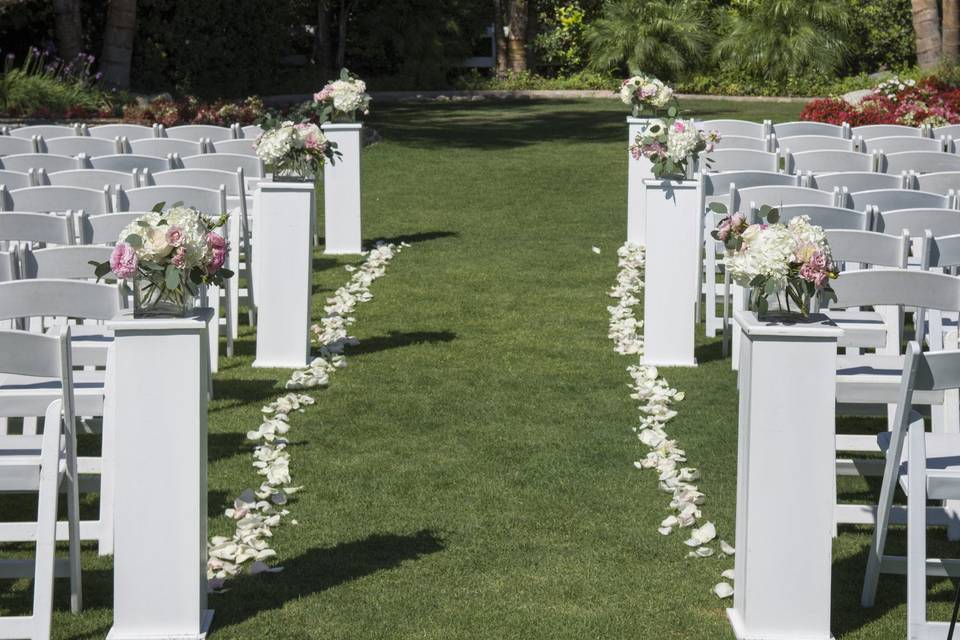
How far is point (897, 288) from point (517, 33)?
2877 cm

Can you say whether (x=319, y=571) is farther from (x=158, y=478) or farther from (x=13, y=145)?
(x=13, y=145)

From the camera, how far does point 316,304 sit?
31.0ft

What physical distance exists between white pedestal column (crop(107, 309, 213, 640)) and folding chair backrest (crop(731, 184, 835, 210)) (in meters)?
3.85

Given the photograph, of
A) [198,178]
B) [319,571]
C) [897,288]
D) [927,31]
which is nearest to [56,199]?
[198,178]

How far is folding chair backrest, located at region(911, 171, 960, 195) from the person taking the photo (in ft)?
28.7

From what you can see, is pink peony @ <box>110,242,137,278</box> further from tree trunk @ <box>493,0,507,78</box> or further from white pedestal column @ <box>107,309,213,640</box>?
tree trunk @ <box>493,0,507,78</box>

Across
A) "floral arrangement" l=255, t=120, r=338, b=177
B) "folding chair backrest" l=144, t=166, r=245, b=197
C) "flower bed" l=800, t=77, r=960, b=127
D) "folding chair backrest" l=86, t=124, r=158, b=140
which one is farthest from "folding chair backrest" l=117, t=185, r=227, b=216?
"flower bed" l=800, t=77, r=960, b=127

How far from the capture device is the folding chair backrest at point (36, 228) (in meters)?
6.54

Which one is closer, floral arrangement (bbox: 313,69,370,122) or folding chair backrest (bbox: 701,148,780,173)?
folding chair backrest (bbox: 701,148,780,173)

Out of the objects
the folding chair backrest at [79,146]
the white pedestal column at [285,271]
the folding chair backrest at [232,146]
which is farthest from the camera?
the folding chair backrest at [79,146]

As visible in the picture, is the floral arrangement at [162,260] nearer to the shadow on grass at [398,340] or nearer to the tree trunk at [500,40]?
the shadow on grass at [398,340]

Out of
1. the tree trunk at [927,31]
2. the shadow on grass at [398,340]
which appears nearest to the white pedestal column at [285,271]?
the shadow on grass at [398,340]

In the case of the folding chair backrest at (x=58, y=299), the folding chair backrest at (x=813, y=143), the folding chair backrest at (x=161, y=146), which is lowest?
the folding chair backrest at (x=58, y=299)

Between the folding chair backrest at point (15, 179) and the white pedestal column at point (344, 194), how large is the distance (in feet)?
10.4
